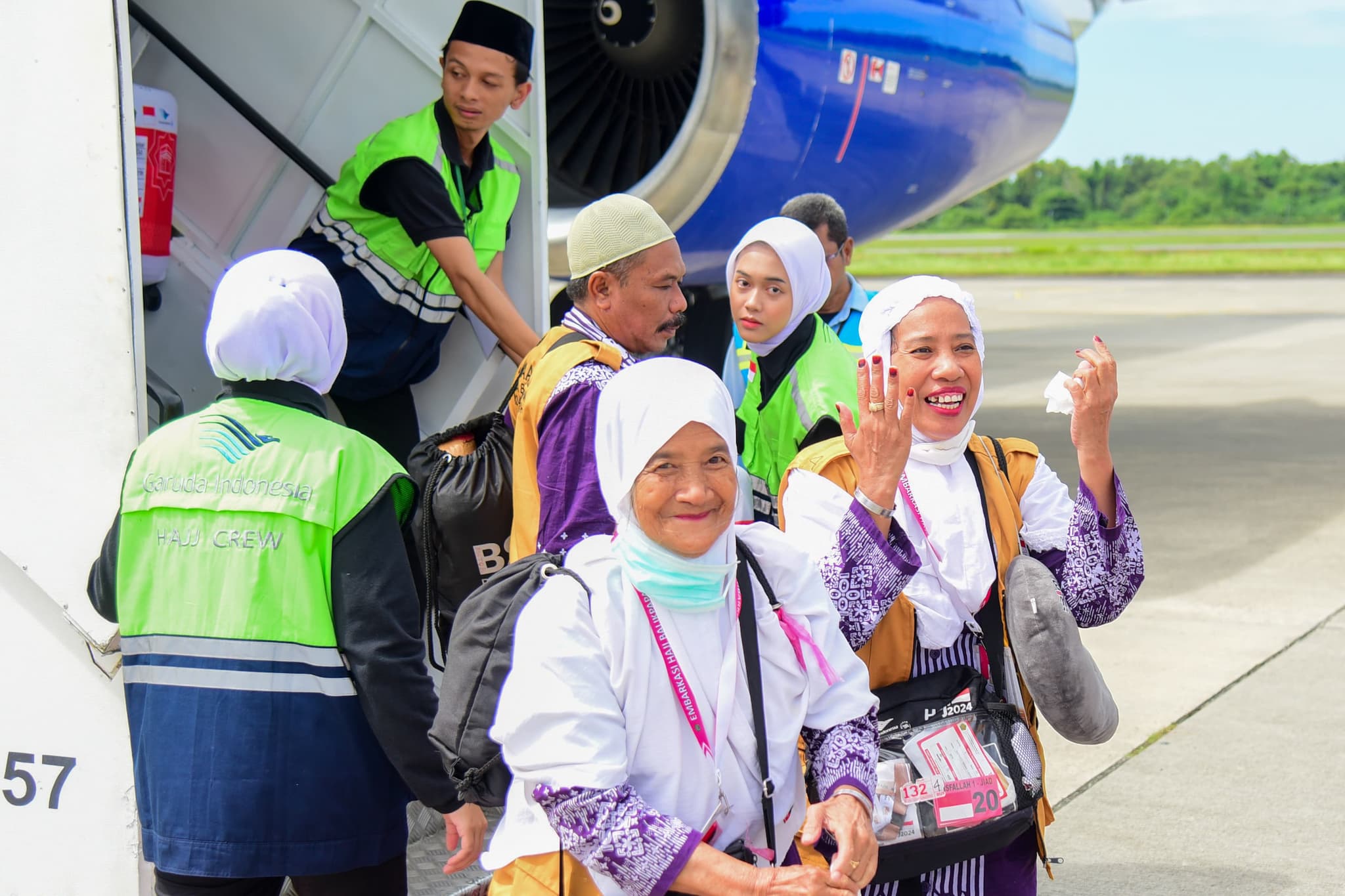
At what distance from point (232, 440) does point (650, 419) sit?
0.81m

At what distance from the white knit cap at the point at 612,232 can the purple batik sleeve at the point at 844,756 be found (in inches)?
43.9

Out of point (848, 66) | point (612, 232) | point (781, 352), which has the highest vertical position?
point (848, 66)

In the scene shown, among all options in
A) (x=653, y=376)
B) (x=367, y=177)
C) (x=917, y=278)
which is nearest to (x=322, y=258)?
(x=367, y=177)

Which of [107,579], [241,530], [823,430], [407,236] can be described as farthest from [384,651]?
[407,236]

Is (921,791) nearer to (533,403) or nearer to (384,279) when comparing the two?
(533,403)

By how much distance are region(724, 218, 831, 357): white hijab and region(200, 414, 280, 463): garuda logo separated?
5.26ft

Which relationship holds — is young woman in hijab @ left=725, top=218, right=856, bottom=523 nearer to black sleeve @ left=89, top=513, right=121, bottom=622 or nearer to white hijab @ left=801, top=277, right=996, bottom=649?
white hijab @ left=801, top=277, right=996, bottom=649

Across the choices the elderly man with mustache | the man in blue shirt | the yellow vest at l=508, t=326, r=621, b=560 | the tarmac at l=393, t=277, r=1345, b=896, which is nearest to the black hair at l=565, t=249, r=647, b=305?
the elderly man with mustache

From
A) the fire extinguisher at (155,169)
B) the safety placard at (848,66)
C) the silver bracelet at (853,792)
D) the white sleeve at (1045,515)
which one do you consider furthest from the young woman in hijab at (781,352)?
the safety placard at (848,66)

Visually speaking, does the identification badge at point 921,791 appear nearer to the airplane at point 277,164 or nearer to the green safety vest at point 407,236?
the airplane at point 277,164

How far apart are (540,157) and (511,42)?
41 centimetres

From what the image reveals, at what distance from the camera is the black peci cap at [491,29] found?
3.67m

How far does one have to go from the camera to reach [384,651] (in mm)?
2277

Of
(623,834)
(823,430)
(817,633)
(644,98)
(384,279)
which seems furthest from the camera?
(644,98)
